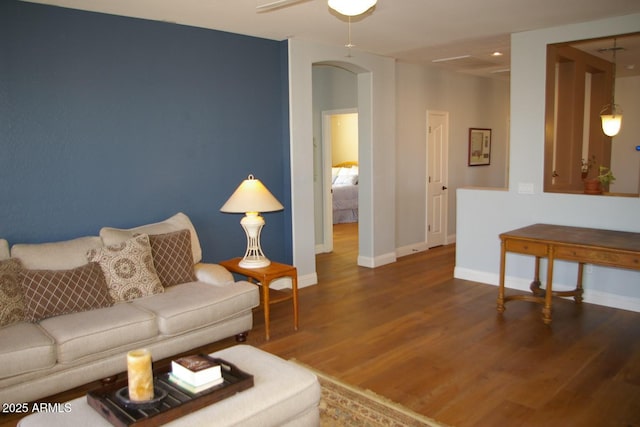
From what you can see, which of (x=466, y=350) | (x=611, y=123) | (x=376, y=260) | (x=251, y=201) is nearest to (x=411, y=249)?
(x=376, y=260)

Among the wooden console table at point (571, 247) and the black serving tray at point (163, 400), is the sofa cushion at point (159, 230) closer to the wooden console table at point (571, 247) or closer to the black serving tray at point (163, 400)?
the black serving tray at point (163, 400)

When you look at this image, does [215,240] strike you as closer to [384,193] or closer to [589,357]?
[384,193]

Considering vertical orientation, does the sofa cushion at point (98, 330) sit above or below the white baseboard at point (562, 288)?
above

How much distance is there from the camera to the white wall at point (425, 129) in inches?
274

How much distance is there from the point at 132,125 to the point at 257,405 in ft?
9.57

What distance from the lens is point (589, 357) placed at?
12.0ft

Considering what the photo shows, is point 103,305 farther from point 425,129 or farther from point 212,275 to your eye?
point 425,129

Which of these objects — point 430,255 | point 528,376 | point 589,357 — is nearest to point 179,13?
point 528,376

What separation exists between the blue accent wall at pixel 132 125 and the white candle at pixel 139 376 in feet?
7.18

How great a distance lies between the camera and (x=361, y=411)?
116 inches

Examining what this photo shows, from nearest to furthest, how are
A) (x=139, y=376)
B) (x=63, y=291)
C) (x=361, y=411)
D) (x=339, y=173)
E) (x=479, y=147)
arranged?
(x=139, y=376) → (x=361, y=411) → (x=63, y=291) → (x=479, y=147) → (x=339, y=173)

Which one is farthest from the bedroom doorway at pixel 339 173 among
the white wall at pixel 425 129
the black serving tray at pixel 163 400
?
the black serving tray at pixel 163 400

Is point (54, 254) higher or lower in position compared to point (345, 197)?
higher

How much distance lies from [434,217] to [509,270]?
2.32 meters
